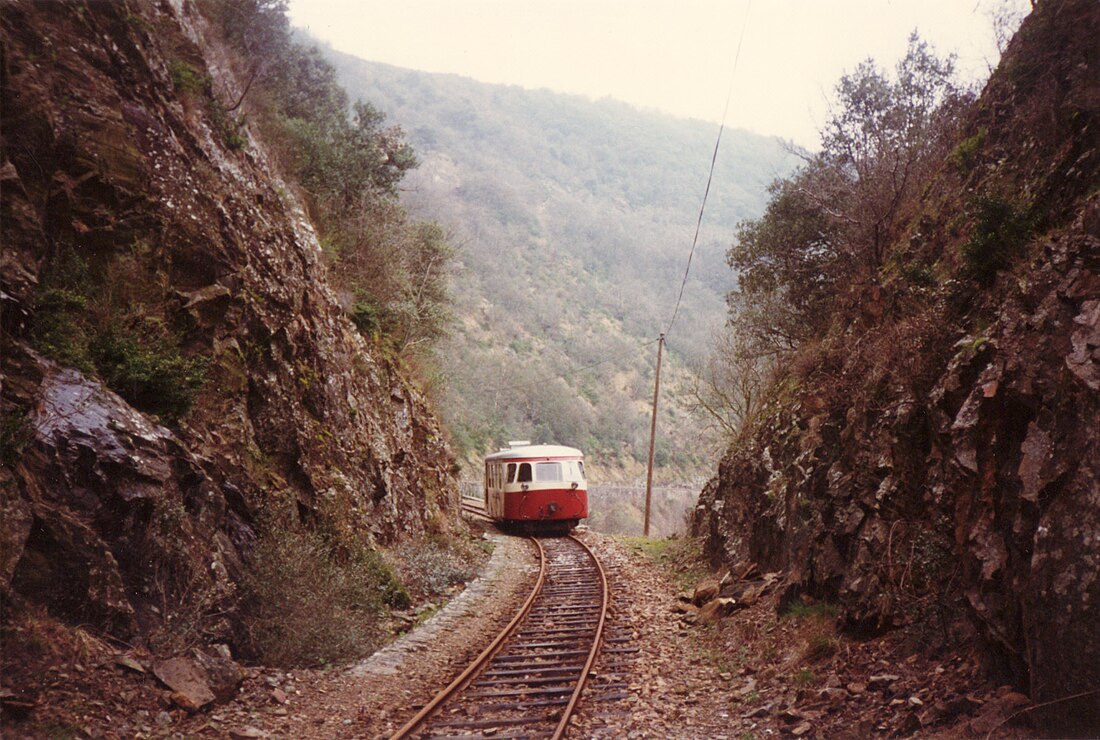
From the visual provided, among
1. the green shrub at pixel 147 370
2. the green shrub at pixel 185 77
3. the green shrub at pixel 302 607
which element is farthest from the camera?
the green shrub at pixel 185 77

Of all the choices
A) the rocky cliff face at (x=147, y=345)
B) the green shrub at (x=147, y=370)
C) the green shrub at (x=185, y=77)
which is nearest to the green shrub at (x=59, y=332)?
the rocky cliff face at (x=147, y=345)

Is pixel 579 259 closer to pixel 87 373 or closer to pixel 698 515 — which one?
pixel 698 515

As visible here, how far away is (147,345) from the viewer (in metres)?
7.99

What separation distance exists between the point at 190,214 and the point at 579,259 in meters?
79.3

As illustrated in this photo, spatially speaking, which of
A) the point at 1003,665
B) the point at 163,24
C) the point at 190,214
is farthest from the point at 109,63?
the point at 1003,665

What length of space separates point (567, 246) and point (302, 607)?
8367 cm

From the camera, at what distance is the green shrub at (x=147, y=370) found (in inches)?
289

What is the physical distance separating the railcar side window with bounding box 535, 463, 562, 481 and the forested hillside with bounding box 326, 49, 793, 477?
924cm

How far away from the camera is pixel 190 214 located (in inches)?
374

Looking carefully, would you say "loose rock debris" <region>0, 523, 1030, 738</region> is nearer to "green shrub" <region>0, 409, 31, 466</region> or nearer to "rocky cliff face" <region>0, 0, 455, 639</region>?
"rocky cliff face" <region>0, 0, 455, 639</region>

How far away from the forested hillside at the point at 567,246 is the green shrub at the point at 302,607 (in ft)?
62.4

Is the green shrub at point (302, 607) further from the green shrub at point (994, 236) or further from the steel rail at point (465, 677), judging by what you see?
the green shrub at point (994, 236)

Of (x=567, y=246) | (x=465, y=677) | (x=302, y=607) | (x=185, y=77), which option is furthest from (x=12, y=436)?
(x=567, y=246)

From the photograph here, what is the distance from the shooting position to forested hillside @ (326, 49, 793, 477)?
5575 cm
